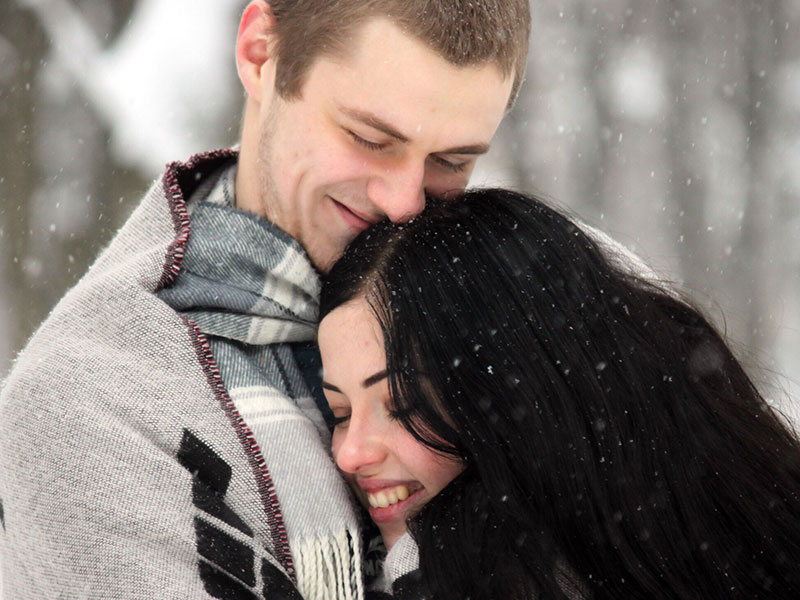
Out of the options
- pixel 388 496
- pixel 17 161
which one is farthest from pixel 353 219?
pixel 17 161

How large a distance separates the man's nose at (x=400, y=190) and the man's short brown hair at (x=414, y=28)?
0.79ft

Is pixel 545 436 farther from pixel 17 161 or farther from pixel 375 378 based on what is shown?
pixel 17 161

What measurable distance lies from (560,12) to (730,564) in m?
6.93

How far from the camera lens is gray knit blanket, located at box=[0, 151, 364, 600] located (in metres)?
1.86

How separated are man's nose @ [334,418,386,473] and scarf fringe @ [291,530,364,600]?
0.46 ft

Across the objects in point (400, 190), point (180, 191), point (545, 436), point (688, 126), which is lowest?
point (688, 126)

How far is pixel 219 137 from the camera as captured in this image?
677 cm

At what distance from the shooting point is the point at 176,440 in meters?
1.96

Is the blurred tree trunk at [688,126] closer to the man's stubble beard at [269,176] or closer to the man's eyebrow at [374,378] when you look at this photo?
the man's stubble beard at [269,176]

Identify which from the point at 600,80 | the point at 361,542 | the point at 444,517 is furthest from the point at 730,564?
the point at 600,80

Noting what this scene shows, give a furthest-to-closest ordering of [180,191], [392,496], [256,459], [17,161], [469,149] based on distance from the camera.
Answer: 1. [17,161]
2. [180,191]
3. [469,149]
4. [392,496]
5. [256,459]

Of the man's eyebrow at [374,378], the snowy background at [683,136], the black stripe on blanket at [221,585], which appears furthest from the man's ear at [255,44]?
the snowy background at [683,136]

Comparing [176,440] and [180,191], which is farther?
[180,191]

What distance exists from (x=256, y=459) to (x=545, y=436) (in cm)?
54
